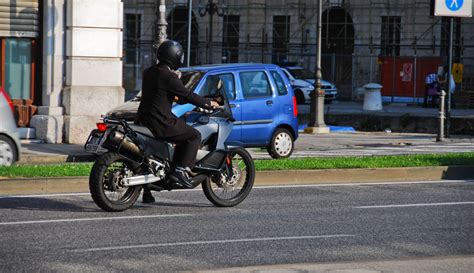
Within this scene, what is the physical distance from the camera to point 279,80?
2038cm

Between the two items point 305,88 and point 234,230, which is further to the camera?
point 305,88

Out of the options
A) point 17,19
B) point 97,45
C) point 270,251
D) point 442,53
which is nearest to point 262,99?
point 97,45

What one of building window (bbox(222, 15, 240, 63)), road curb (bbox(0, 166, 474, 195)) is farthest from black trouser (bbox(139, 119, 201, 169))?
building window (bbox(222, 15, 240, 63))

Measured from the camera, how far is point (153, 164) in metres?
11.8

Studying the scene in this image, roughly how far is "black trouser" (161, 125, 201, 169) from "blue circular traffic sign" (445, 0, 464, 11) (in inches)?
568

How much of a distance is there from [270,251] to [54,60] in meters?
13.5

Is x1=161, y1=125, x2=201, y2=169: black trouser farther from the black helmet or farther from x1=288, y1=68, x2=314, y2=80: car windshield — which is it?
x1=288, y1=68, x2=314, y2=80: car windshield

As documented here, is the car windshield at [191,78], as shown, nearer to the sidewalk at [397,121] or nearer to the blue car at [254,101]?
the blue car at [254,101]

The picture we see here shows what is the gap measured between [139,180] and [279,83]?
890cm

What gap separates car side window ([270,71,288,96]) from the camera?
20255 millimetres

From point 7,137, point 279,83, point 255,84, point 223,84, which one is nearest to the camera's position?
point 7,137

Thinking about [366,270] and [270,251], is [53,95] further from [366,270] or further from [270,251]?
[366,270]

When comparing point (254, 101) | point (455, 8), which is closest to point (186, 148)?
point (254, 101)

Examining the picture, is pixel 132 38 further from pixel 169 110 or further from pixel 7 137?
pixel 169 110
